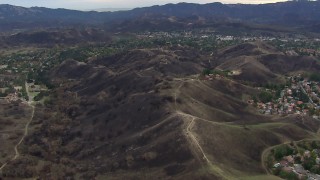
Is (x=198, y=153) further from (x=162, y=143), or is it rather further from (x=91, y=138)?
(x=91, y=138)

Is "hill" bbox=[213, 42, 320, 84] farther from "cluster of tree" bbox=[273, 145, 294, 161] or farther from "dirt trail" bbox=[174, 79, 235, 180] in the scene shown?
"cluster of tree" bbox=[273, 145, 294, 161]

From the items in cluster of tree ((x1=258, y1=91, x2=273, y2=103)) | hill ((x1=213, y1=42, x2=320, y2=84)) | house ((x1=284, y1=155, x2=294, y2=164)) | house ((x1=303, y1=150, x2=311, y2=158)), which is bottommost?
house ((x1=284, y1=155, x2=294, y2=164))

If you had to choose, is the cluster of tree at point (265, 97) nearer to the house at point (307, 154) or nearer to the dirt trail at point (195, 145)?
the dirt trail at point (195, 145)

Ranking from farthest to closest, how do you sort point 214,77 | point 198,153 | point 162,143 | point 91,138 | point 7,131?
1. point 214,77
2. point 7,131
3. point 91,138
4. point 162,143
5. point 198,153

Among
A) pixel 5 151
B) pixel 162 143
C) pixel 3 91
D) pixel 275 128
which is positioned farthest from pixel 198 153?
pixel 3 91

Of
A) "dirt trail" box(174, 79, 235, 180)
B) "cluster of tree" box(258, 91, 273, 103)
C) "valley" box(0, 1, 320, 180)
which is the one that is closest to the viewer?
"dirt trail" box(174, 79, 235, 180)

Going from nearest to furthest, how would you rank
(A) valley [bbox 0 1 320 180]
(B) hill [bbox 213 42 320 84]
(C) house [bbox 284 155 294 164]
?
(A) valley [bbox 0 1 320 180] → (C) house [bbox 284 155 294 164] → (B) hill [bbox 213 42 320 84]

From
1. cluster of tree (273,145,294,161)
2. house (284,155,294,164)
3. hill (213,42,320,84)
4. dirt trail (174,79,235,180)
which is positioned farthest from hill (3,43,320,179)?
hill (213,42,320,84)

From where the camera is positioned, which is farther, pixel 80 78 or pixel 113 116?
pixel 80 78

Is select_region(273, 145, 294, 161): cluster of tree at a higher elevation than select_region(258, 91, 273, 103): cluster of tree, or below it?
below

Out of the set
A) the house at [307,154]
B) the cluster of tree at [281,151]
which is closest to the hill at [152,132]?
the cluster of tree at [281,151]

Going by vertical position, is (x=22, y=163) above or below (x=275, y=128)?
below
